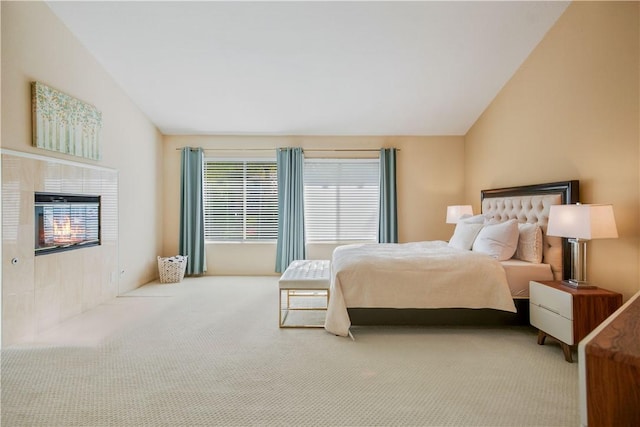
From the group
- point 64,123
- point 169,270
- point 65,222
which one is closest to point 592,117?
point 64,123

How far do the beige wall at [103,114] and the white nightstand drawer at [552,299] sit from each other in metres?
4.65

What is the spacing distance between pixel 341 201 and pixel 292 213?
88 centimetres

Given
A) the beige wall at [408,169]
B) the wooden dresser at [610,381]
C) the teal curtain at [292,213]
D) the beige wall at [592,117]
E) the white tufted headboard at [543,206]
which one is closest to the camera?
the wooden dresser at [610,381]

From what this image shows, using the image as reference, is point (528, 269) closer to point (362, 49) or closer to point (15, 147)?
point (362, 49)

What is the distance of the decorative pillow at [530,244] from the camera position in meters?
3.08

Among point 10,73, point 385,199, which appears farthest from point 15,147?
point 385,199

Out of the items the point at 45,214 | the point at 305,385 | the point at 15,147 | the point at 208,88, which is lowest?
the point at 305,385

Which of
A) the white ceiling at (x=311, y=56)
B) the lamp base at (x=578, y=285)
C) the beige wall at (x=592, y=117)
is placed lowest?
the lamp base at (x=578, y=285)

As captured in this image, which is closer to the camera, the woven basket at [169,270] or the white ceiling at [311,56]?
the white ceiling at [311,56]

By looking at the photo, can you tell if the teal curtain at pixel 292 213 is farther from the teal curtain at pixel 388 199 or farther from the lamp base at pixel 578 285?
the lamp base at pixel 578 285

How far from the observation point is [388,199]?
518 cm

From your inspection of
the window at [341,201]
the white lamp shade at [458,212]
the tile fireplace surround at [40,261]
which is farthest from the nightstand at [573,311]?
the tile fireplace surround at [40,261]

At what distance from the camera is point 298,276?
3.13 m

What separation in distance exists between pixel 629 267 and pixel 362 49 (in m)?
3.14
